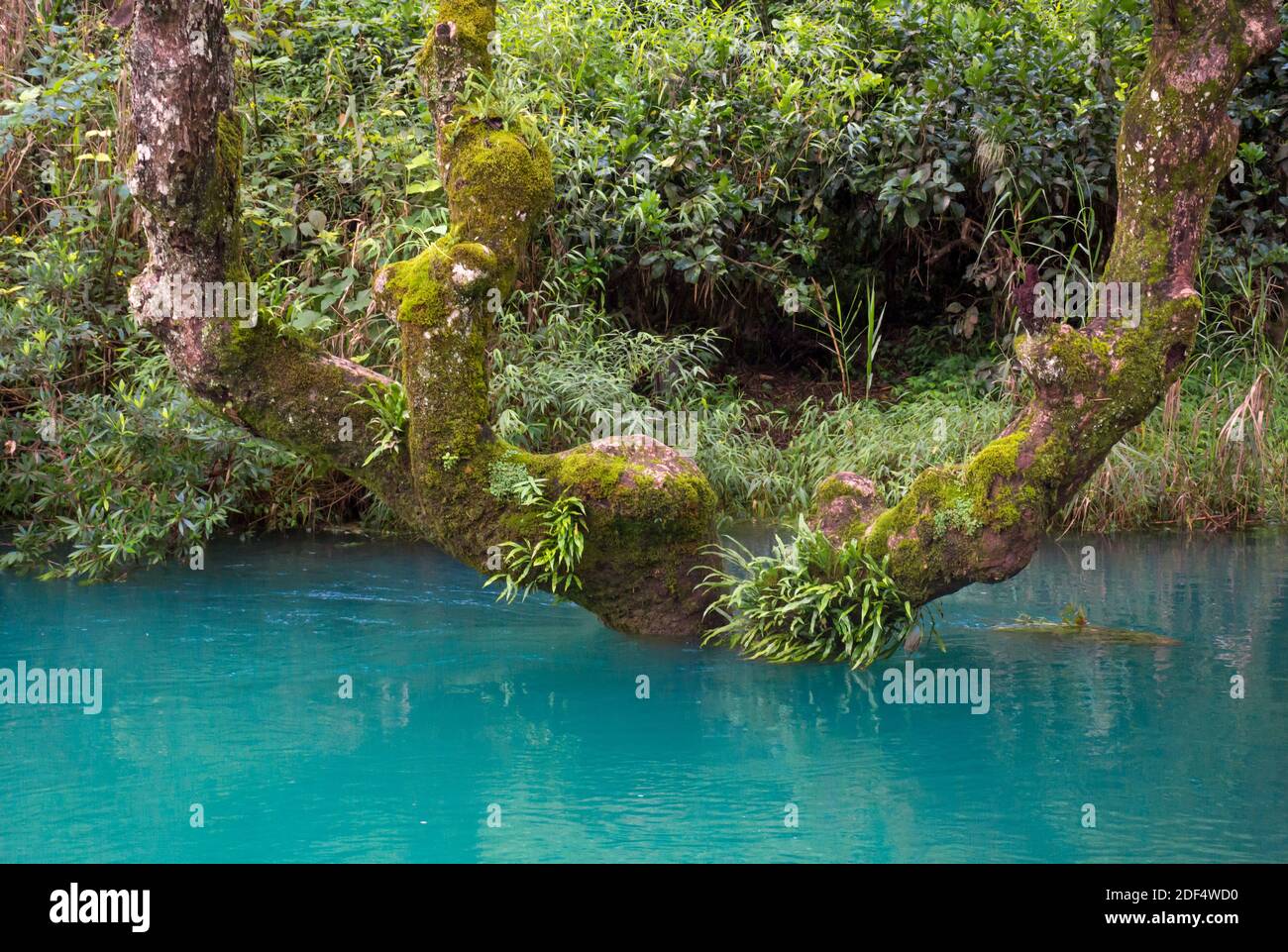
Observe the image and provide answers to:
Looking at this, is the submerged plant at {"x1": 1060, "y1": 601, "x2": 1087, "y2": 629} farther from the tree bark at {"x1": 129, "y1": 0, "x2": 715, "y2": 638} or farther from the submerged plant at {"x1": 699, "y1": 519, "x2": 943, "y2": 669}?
the tree bark at {"x1": 129, "y1": 0, "x2": 715, "y2": 638}

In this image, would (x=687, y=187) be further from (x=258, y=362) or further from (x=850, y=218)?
(x=258, y=362)

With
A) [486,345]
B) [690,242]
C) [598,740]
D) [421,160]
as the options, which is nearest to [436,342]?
[486,345]

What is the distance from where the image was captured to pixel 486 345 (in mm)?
5676

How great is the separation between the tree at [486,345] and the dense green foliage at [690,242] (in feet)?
6.62

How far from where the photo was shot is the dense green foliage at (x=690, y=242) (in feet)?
26.5

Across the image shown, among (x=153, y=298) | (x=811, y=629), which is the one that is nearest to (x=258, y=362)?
(x=153, y=298)

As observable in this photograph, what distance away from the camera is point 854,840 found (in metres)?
3.84

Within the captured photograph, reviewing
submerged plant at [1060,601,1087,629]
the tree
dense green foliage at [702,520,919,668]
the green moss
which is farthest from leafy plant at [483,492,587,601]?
submerged plant at [1060,601,1087,629]

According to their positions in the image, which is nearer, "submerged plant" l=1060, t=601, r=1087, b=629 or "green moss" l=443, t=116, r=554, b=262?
"green moss" l=443, t=116, r=554, b=262

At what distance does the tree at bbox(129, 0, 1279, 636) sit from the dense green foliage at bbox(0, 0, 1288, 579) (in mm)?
2018

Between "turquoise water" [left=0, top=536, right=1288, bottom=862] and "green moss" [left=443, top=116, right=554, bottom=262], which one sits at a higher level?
"green moss" [left=443, top=116, right=554, bottom=262]

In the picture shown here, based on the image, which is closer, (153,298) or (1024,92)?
(153,298)

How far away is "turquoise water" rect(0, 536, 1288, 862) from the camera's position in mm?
3832

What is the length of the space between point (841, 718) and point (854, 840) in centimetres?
115
